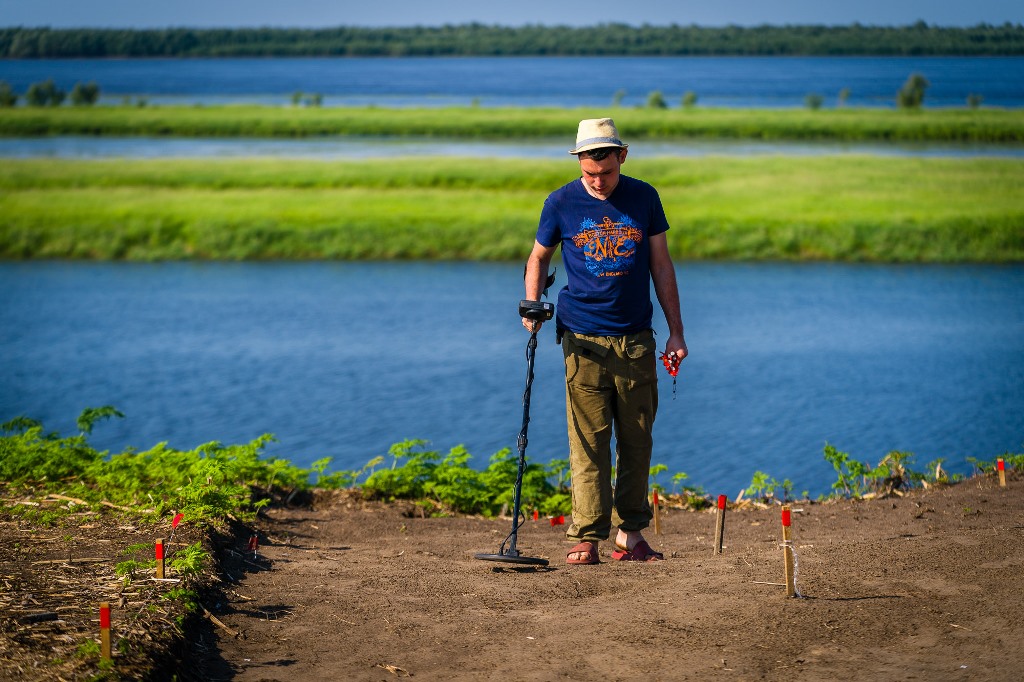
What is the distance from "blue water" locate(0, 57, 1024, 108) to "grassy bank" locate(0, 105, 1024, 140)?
3.16 metres

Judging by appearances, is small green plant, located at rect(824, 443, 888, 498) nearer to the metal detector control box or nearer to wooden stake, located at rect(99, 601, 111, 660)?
the metal detector control box

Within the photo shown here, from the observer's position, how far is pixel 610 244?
6469 mm

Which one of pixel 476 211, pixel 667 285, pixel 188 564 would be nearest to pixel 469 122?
pixel 476 211

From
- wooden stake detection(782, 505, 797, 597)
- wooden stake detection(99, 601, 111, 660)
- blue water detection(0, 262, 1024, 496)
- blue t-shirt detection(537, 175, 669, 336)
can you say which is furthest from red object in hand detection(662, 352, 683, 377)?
blue water detection(0, 262, 1024, 496)

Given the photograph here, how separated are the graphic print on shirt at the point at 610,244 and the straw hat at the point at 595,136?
1.27 ft

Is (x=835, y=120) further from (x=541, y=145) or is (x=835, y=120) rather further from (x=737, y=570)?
(x=737, y=570)

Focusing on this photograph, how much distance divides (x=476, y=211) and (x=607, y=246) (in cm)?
2768

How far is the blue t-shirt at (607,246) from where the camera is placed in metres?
6.47

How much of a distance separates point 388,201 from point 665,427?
22389 millimetres

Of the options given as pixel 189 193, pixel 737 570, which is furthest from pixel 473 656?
pixel 189 193

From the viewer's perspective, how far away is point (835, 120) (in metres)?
60.7

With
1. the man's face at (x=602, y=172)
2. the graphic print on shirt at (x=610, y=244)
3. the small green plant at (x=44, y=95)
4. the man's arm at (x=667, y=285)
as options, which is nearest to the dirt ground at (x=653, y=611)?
the man's arm at (x=667, y=285)

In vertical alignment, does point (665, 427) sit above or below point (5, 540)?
below

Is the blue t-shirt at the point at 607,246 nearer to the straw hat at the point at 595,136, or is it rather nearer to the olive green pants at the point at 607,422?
the olive green pants at the point at 607,422
